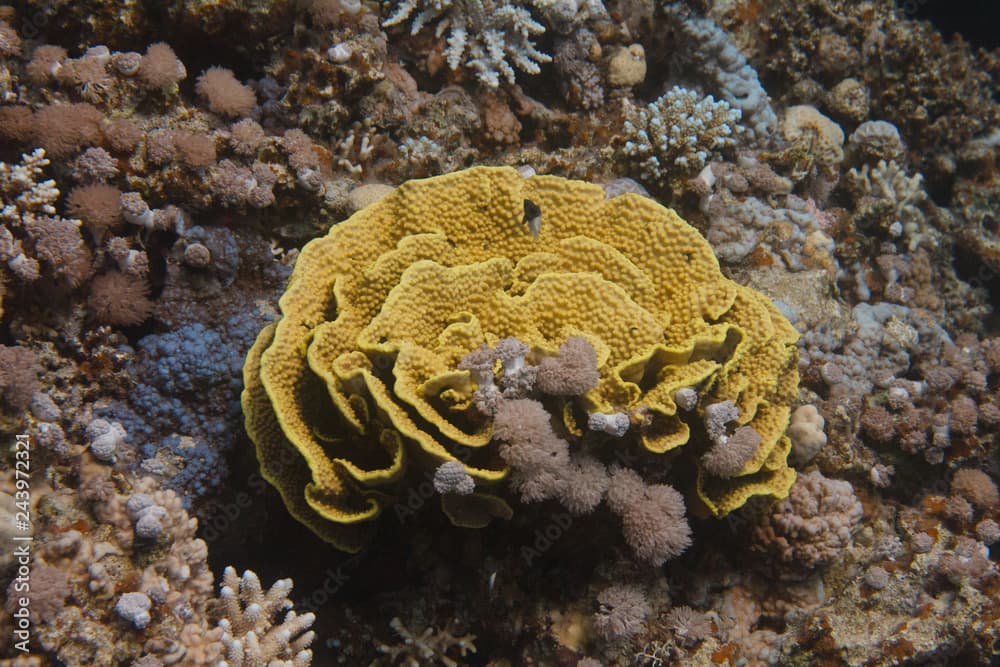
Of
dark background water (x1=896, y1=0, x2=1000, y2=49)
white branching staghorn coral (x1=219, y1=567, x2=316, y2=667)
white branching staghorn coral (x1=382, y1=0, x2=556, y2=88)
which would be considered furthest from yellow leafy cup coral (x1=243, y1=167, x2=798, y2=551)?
dark background water (x1=896, y1=0, x2=1000, y2=49)

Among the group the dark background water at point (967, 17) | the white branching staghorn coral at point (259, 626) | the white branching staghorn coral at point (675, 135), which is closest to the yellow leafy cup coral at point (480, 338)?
the white branching staghorn coral at point (259, 626)

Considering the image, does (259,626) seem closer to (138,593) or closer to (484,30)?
(138,593)

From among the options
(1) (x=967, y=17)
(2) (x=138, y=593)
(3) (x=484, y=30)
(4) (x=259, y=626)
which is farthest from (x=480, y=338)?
(1) (x=967, y=17)

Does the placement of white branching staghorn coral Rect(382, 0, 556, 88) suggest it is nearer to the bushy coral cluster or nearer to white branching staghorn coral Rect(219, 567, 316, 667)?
the bushy coral cluster

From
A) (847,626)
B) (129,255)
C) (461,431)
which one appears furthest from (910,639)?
(129,255)

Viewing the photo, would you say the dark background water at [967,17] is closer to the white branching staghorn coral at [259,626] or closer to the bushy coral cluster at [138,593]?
the white branching staghorn coral at [259,626]

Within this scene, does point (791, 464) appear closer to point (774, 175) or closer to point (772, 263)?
point (772, 263)
